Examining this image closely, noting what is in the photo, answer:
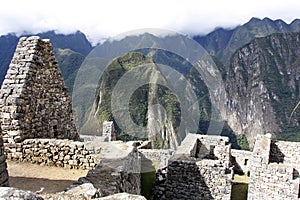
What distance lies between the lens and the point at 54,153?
4473mm

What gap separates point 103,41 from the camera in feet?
76.3

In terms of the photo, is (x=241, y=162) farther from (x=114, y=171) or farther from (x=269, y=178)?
(x=114, y=171)

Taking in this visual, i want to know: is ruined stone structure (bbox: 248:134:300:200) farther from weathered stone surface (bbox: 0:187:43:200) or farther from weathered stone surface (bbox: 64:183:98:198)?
weathered stone surface (bbox: 0:187:43:200)

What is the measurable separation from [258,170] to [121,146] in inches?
198

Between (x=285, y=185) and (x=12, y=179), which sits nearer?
(x=12, y=179)

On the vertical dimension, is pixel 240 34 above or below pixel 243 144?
above

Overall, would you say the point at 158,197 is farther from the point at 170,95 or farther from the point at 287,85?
the point at 287,85

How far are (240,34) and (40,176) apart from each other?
475 ft

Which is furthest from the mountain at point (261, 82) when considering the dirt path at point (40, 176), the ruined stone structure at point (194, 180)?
the dirt path at point (40, 176)

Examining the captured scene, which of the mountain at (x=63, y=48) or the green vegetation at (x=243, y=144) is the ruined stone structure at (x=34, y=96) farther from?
the green vegetation at (x=243, y=144)

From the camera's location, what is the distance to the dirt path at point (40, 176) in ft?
12.6

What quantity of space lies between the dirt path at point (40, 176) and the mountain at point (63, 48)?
1862 inches

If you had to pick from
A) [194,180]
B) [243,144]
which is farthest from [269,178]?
[243,144]

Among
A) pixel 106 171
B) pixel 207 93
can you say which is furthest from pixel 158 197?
pixel 207 93
